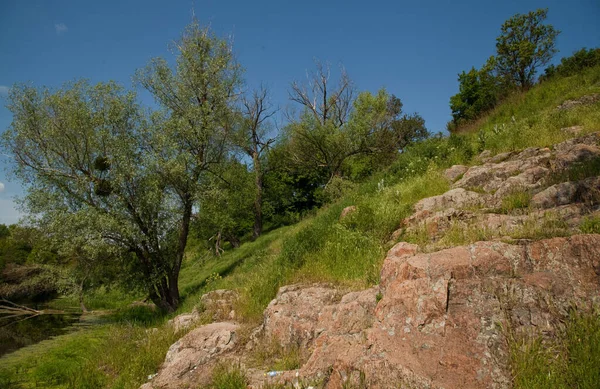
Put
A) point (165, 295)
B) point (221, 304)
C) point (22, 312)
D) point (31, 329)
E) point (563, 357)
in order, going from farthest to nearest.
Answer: point (22, 312), point (31, 329), point (165, 295), point (221, 304), point (563, 357)

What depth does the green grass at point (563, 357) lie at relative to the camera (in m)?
3.02

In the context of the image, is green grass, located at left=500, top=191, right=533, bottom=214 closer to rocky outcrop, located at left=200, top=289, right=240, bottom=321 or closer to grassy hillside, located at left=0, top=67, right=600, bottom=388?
grassy hillside, located at left=0, top=67, right=600, bottom=388

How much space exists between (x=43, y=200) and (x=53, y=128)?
3.17 m

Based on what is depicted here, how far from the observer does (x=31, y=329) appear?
54.6 feet

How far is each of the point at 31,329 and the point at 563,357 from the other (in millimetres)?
21868

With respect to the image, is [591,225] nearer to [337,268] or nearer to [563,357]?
[563,357]

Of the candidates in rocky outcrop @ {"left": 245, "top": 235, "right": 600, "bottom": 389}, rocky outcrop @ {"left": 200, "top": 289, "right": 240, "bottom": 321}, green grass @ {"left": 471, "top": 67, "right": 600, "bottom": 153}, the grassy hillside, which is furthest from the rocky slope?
green grass @ {"left": 471, "top": 67, "right": 600, "bottom": 153}

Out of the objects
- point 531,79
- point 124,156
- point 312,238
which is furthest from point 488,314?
point 531,79

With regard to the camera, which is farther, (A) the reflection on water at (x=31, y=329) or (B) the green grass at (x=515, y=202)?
(A) the reflection on water at (x=31, y=329)

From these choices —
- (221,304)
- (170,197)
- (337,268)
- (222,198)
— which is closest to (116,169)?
(170,197)

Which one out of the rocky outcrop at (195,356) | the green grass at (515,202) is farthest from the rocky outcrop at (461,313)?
the green grass at (515,202)

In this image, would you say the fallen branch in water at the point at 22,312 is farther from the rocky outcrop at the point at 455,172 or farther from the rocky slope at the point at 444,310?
the rocky outcrop at the point at 455,172

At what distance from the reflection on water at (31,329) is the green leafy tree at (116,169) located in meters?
4.87

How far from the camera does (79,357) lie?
9859mm
